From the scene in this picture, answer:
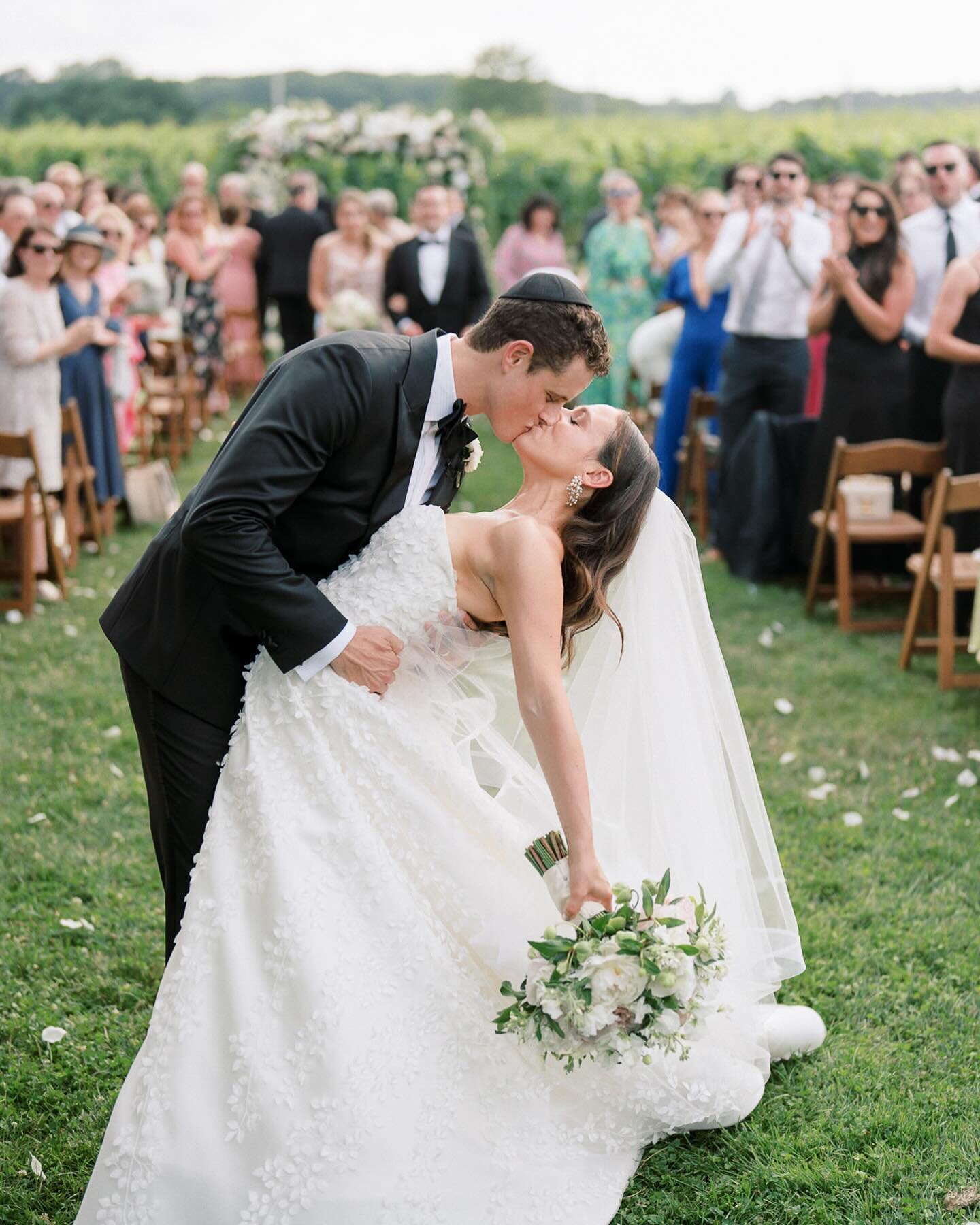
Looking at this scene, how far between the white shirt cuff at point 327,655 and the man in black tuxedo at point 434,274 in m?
8.38

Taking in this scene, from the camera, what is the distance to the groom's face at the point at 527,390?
110 inches

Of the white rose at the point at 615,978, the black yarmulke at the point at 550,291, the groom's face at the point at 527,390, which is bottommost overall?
the white rose at the point at 615,978

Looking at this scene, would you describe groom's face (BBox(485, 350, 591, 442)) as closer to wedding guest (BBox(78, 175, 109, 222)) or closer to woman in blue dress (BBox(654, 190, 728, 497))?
woman in blue dress (BBox(654, 190, 728, 497))

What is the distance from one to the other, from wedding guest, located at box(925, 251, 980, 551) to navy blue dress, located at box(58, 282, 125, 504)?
501 cm

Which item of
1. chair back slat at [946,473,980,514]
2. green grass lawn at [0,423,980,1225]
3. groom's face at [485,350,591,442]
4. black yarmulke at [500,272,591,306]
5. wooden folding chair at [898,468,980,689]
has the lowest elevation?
green grass lawn at [0,423,980,1225]

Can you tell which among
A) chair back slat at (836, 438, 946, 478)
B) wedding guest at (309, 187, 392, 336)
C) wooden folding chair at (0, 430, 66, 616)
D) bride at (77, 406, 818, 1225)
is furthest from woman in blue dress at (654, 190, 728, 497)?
bride at (77, 406, 818, 1225)

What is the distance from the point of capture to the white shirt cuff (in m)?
2.77

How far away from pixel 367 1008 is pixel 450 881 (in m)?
0.32

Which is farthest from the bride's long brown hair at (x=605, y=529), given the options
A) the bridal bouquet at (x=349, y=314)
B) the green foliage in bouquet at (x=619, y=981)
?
the bridal bouquet at (x=349, y=314)

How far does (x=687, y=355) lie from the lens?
9367 mm

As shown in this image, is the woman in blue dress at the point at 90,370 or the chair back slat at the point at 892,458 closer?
the chair back slat at the point at 892,458

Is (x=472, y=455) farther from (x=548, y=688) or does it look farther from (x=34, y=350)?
(x=34, y=350)

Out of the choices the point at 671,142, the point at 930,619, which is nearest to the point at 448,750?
the point at 930,619

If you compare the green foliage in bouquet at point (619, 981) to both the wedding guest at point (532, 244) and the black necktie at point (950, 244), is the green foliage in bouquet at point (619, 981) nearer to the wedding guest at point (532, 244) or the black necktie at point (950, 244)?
the black necktie at point (950, 244)
